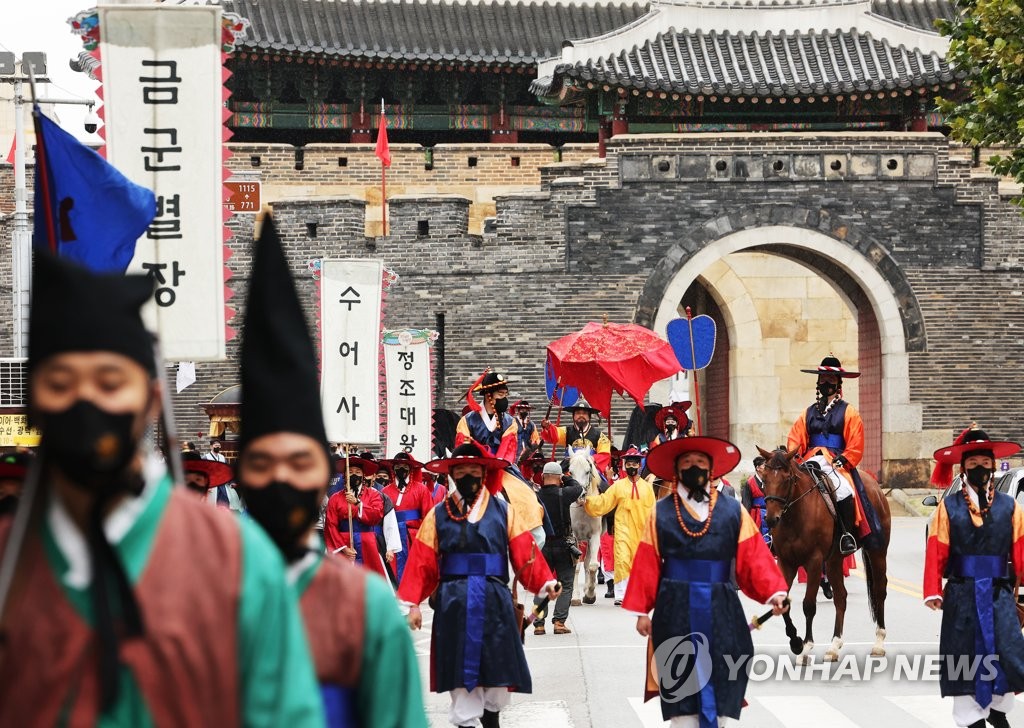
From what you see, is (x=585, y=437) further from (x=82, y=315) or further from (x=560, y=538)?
(x=82, y=315)

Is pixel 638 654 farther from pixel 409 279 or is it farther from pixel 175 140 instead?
pixel 409 279

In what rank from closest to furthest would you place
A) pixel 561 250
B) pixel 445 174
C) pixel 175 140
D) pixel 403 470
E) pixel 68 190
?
pixel 68 190
pixel 175 140
pixel 403 470
pixel 561 250
pixel 445 174

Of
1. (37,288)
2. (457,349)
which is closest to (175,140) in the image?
(37,288)

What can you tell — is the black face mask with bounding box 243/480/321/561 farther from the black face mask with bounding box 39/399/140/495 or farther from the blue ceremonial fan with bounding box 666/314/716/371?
the blue ceremonial fan with bounding box 666/314/716/371

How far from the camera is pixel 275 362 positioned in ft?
12.5

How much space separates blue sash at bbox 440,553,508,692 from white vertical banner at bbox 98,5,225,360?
2226mm

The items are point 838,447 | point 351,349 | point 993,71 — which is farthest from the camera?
point 351,349

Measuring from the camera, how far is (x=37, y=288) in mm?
3131

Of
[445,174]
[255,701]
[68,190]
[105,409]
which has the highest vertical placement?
[445,174]

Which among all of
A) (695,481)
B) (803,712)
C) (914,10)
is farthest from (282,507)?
(914,10)

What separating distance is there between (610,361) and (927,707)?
12083 mm

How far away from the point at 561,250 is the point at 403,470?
11877 millimetres

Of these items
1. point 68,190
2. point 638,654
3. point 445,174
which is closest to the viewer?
point 68,190

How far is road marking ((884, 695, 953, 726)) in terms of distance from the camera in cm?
991
